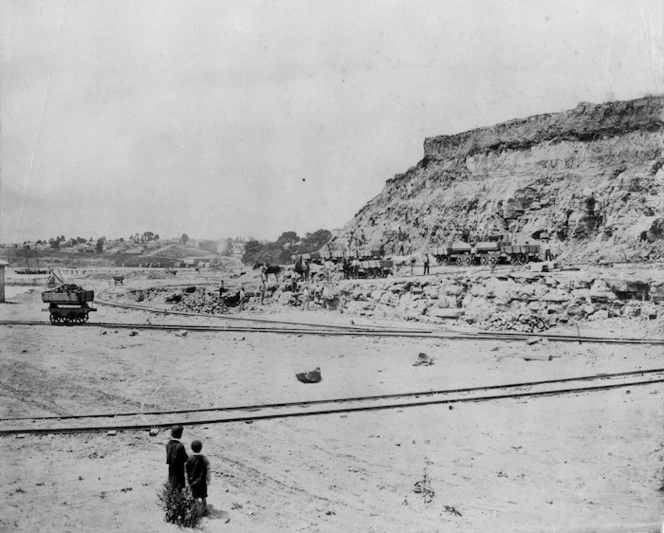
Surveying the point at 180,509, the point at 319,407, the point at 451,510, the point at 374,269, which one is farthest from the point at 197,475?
the point at 374,269

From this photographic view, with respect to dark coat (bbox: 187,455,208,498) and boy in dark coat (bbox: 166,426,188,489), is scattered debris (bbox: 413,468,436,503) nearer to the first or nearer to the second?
dark coat (bbox: 187,455,208,498)

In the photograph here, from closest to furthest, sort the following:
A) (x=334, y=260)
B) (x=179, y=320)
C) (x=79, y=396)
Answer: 1. (x=79, y=396)
2. (x=179, y=320)
3. (x=334, y=260)

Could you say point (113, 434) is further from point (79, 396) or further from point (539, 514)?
point (539, 514)

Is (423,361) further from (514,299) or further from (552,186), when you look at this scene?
(552,186)

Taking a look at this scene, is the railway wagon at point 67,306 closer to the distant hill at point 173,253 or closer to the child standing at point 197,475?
the child standing at point 197,475

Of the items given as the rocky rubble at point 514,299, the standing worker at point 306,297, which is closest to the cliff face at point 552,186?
the rocky rubble at point 514,299

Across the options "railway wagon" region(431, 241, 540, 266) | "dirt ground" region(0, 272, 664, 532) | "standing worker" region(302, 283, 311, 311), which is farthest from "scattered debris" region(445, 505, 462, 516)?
"railway wagon" region(431, 241, 540, 266)

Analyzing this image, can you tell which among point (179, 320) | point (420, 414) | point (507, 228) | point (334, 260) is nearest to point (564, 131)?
point (507, 228)
